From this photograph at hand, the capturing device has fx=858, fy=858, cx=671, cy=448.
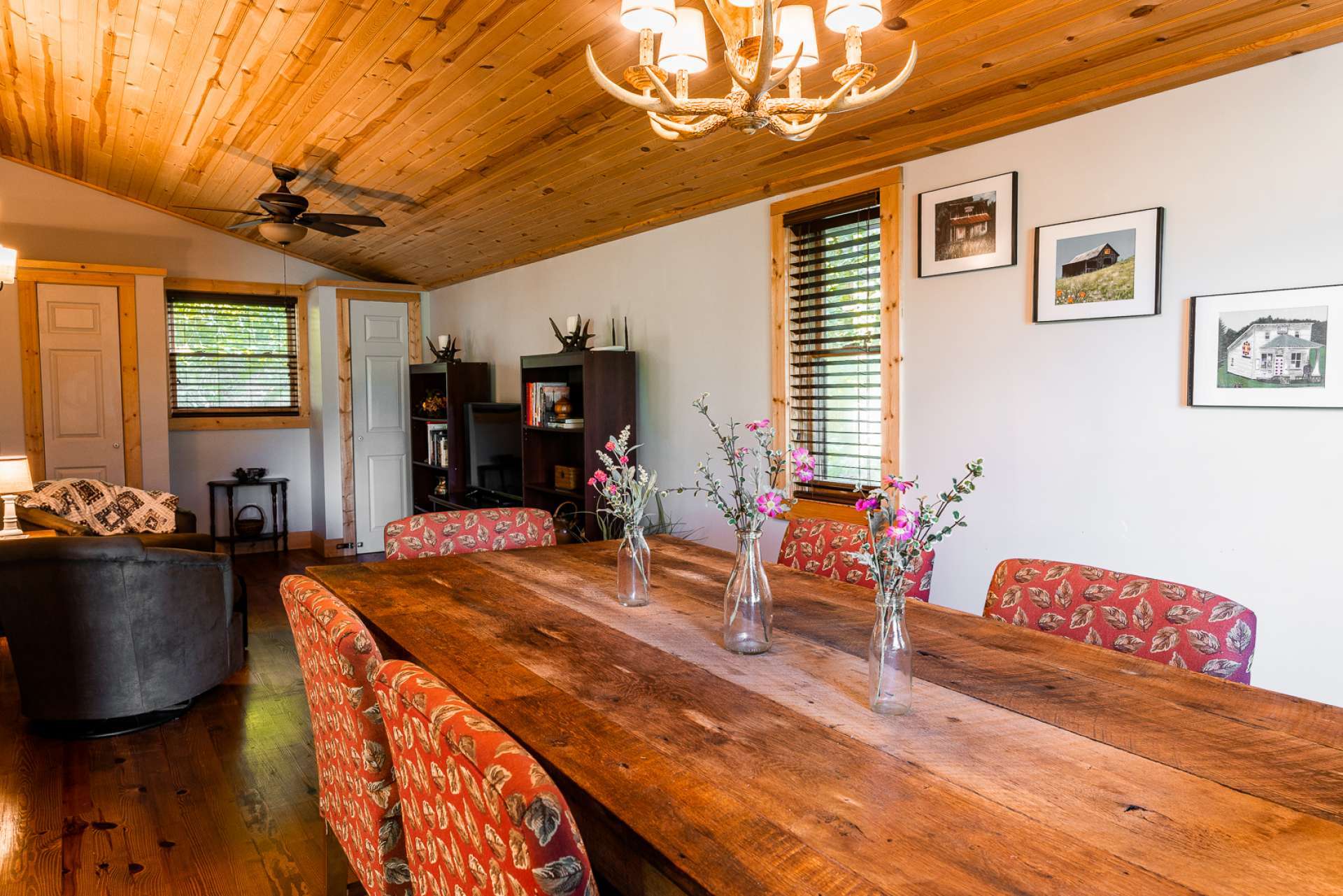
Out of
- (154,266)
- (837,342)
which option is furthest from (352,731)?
(154,266)

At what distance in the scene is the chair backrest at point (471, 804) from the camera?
0.79 metres

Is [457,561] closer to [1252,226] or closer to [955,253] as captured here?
[955,253]

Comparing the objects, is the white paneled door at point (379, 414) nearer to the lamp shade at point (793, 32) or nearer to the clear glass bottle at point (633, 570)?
the clear glass bottle at point (633, 570)

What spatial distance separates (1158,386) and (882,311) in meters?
1.11

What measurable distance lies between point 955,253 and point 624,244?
2.31m

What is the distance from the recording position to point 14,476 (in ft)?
13.1

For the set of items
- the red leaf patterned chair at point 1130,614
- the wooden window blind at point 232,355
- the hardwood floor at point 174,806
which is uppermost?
the wooden window blind at point 232,355

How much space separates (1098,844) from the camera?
955mm

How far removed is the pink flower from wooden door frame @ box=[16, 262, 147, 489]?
619 cm

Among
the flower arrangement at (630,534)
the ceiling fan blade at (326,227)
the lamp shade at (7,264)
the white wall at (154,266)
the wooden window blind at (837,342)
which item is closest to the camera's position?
the flower arrangement at (630,534)

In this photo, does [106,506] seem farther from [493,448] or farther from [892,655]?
[892,655]

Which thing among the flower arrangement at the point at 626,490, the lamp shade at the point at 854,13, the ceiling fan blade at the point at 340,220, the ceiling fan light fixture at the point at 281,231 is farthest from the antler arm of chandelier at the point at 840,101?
the ceiling fan light fixture at the point at 281,231

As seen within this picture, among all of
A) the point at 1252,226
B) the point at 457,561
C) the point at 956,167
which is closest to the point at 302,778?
the point at 457,561

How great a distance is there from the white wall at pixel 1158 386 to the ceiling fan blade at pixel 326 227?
10.0 ft
